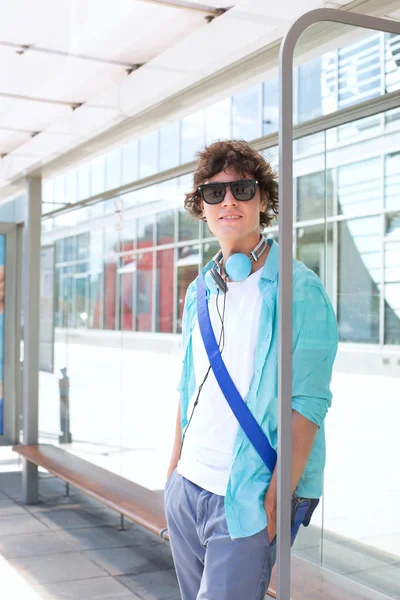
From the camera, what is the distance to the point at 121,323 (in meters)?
6.23

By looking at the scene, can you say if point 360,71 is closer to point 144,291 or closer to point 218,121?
point 144,291

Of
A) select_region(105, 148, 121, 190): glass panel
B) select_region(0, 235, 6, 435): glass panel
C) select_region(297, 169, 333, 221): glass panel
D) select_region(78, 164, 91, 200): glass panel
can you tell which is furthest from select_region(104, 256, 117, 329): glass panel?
select_region(105, 148, 121, 190): glass panel

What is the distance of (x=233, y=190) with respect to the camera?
2174 mm

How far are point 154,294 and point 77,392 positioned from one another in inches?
58.3

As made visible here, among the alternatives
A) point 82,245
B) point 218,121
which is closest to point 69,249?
point 82,245

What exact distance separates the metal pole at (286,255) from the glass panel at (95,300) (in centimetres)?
447

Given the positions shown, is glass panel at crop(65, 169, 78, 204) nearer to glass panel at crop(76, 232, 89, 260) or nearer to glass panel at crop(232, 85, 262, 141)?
glass panel at crop(76, 232, 89, 260)

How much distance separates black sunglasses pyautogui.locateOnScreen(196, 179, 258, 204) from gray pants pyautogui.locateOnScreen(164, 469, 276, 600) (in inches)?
29.2

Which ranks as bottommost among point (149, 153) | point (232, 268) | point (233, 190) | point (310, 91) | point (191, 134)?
point (232, 268)

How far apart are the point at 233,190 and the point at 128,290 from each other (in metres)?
4.06

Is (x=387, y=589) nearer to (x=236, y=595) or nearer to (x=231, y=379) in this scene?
(x=236, y=595)

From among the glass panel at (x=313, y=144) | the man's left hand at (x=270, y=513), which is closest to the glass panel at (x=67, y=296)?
the glass panel at (x=313, y=144)

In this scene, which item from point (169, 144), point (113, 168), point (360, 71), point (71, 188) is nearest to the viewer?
point (360, 71)

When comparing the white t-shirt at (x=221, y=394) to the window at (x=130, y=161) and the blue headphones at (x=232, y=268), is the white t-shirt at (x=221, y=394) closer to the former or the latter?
the blue headphones at (x=232, y=268)
